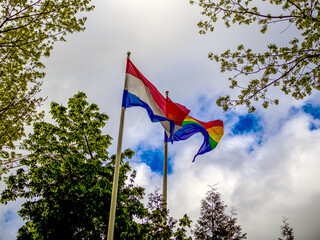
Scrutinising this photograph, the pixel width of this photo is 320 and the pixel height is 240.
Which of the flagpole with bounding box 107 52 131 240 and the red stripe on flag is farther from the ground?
the red stripe on flag

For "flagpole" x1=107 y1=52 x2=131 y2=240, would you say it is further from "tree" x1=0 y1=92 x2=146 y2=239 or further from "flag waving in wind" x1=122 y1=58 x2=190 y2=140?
"tree" x1=0 y1=92 x2=146 y2=239

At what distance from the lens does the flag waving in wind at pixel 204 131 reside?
46.1ft

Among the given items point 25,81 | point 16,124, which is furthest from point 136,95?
point 16,124

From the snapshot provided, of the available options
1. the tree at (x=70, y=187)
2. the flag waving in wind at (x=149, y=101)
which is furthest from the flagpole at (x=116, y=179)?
the tree at (x=70, y=187)

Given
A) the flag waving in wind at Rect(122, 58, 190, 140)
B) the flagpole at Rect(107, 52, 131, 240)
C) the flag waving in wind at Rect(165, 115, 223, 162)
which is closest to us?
the flagpole at Rect(107, 52, 131, 240)

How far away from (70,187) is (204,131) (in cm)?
822

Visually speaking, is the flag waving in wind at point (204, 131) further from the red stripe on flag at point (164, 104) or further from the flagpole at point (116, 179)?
the flagpole at point (116, 179)

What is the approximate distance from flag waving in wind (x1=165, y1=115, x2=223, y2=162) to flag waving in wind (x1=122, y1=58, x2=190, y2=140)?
1.70 metres

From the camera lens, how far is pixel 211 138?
14.9 meters

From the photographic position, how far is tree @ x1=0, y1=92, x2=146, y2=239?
489 inches

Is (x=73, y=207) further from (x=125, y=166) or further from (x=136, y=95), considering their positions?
(x=136, y=95)

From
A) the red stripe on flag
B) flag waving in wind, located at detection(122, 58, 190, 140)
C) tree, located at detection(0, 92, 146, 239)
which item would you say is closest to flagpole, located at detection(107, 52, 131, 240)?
flag waving in wind, located at detection(122, 58, 190, 140)

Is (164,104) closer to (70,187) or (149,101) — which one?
(149,101)

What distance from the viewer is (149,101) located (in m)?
11.0
